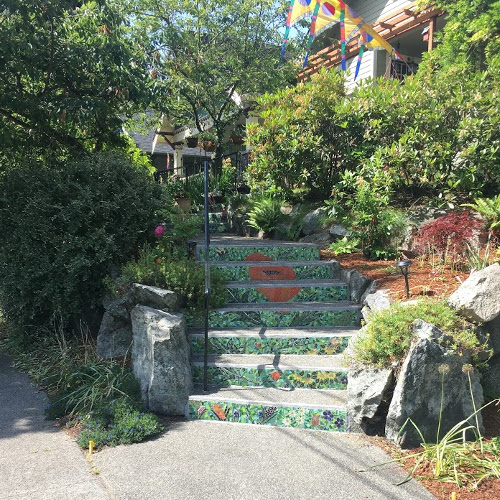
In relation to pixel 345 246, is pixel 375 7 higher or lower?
higher

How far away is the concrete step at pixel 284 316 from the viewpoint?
16.5 feet

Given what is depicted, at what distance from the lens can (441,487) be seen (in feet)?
9.62

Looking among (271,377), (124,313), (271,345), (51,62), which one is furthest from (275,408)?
(51,62)

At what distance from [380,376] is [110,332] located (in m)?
2.80

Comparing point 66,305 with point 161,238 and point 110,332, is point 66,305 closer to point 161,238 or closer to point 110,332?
point 110,332

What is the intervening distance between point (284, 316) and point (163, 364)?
153 cm

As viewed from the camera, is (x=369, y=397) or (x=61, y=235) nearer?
(x=369, y=397)

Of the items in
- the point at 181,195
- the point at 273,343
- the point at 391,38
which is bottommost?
the point at 273,343

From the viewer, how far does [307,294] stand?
555 cm

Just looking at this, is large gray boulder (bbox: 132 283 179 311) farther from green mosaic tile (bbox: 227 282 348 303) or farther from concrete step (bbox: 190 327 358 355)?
green mosaic tile (bbox: 227 282 348 303)

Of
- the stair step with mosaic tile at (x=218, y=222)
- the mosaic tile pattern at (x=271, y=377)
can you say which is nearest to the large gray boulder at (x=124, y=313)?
the mosaic tile pattern at (x=271, y=377)

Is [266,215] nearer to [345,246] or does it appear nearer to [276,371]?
[345,246]

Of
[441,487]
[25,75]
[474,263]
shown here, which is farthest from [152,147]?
[441,487]

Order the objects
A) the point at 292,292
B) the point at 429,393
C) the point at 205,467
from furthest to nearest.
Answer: the point at 292,292 < the point at 429,393 < the point at 205,467
